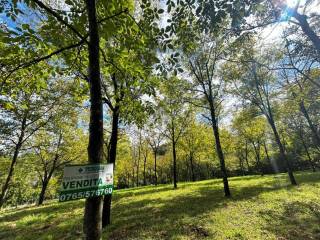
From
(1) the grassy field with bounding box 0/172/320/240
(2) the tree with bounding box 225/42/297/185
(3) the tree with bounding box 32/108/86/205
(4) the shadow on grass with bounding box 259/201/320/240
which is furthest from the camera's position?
(3) the tree with bounding box 32/108/86/205

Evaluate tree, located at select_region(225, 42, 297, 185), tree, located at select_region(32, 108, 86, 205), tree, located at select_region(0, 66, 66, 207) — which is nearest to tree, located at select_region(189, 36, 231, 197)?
tree, located at select_region(225, 42, 297, 185)

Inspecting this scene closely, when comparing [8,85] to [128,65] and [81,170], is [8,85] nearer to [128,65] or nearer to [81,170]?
[128,65]

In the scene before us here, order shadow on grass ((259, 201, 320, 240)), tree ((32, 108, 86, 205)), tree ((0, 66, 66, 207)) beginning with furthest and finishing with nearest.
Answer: tree ((32, 108, 86, 205)) < tree ((0, 66, 66, 207)) < shadow on grass ((259, 201, 320, 240))

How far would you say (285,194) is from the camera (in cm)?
1218

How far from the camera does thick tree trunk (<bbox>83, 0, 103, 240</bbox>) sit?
97.5 inches

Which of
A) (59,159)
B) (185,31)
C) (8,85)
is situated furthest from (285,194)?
(59,159)

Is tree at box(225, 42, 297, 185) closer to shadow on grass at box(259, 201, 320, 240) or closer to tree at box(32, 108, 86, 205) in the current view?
shadow on grass at box(259, 201, 320, 240)

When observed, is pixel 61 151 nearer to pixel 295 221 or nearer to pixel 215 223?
pixel 215 223

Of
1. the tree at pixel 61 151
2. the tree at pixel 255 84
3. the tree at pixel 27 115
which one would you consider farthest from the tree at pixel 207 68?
the tree at pixel 61 151

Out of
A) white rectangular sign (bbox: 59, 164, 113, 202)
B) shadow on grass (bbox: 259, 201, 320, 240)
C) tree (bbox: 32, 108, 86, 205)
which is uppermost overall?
tree (bbox: 32, 108, 86, 205)

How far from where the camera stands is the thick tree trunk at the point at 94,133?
2.48 m

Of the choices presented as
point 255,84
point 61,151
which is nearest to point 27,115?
point 61,151

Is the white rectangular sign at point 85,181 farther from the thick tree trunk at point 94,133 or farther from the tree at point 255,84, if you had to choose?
the tree at point 255,84

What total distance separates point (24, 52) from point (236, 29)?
225 inches
